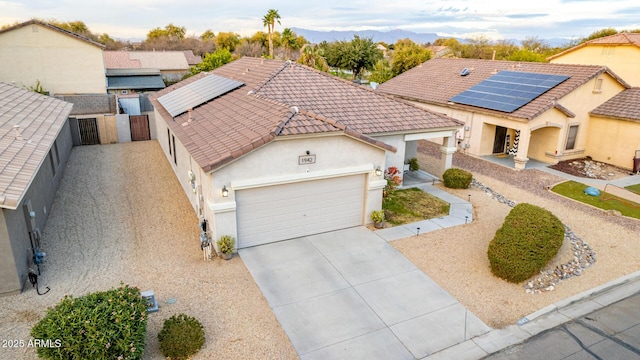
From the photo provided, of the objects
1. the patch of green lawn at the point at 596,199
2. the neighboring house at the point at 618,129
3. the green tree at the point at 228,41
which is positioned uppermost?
the green tree at the point at 228,41

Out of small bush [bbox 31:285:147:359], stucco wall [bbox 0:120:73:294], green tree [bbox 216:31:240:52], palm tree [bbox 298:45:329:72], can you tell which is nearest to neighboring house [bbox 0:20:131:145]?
stucco wall [bbox 0:120:73:294]

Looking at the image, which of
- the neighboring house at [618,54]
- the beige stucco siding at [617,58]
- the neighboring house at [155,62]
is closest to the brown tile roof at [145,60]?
the neighboring house at [155,62]

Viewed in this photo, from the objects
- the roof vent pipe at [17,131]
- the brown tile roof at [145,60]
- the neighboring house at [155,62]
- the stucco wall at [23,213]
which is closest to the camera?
the stucco wall at [23,213]

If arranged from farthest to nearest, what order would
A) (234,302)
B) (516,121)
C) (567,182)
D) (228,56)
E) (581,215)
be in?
(228,56), (516,121), (567,182), (581,215), (234,302)

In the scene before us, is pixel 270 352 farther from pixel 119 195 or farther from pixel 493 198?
pixel 493 198

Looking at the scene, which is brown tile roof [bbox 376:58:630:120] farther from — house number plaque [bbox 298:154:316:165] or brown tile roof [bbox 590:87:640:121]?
house number plaque [bbox 298:154:316:165]

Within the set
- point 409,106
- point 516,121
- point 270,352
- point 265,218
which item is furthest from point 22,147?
point 516,121

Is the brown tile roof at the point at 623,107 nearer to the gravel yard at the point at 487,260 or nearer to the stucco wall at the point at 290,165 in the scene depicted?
the gravel yard at the point at 487,260
